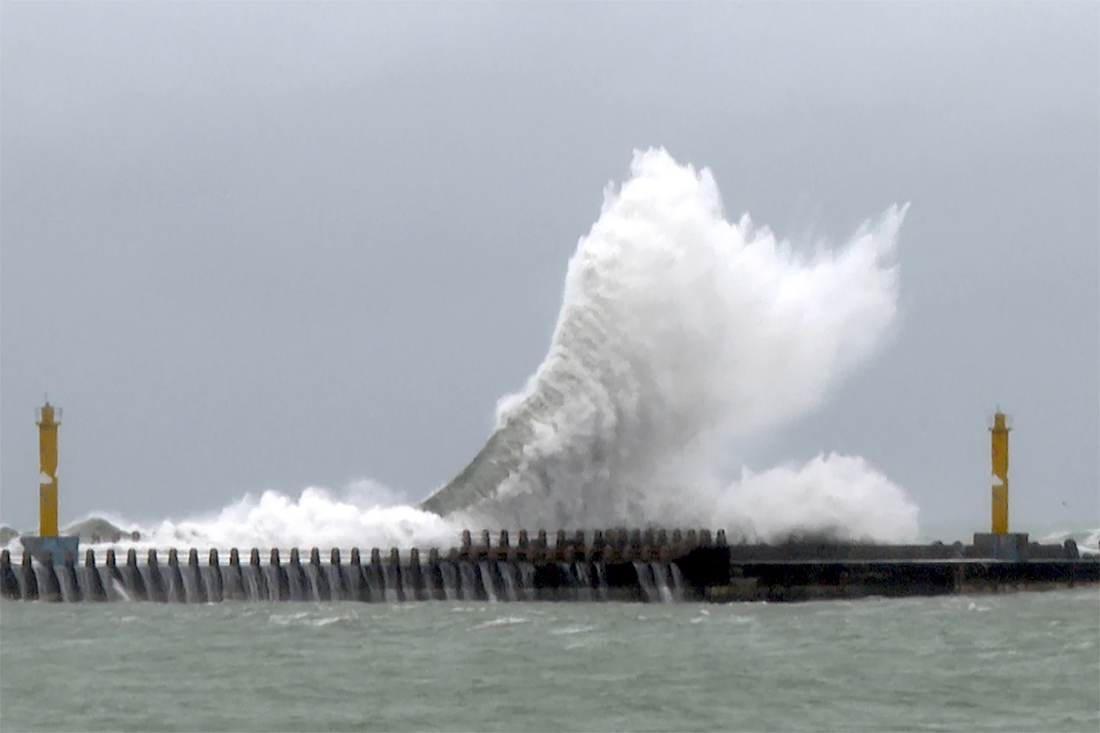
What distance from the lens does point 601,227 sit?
40.8m

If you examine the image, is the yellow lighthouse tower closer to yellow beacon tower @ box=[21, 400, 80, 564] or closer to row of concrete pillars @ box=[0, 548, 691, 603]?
row of concrete pillars @ box=[0, 548, 691, 603]

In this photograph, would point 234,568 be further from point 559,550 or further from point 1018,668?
point 1018,668

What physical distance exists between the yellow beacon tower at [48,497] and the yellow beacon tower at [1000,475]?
50.3 feet

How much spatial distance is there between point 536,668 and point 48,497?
38.2 ft

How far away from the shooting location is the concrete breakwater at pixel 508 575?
108 feet

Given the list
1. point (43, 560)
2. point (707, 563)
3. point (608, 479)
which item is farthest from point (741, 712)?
point (608, 479)

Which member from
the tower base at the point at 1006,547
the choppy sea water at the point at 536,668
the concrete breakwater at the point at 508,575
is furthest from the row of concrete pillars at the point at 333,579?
the tower base at the point at 1006,547

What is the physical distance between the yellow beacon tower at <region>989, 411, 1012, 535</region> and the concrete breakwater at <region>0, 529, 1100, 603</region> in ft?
5.69

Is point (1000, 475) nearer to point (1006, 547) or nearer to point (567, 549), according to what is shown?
point (1006, 547)

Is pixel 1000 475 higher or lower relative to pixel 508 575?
higher

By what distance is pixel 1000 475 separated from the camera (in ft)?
128

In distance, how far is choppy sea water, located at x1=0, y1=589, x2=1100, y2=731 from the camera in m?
22.3

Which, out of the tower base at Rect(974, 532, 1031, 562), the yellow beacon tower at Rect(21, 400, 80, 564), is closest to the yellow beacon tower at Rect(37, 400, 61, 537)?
the yellow beacon tower at Rect(21, 400, 80, 564)

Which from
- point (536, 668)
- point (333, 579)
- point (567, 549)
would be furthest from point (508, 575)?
point (536, 668)
